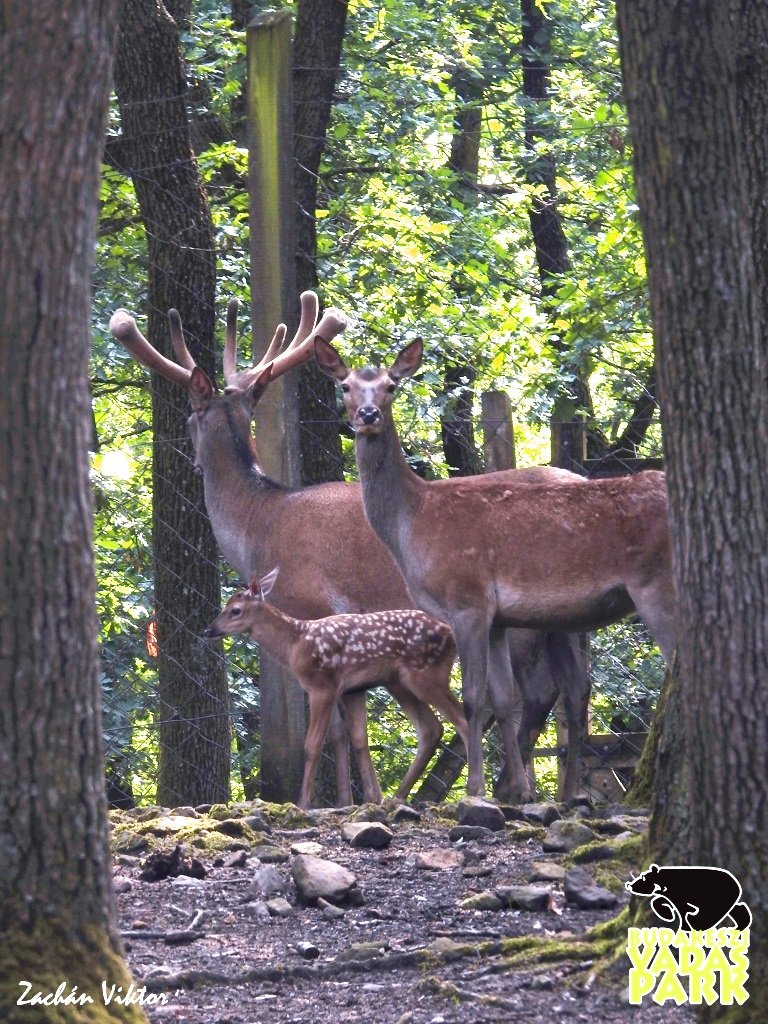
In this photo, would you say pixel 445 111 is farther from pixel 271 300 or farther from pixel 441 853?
pixel 441 853

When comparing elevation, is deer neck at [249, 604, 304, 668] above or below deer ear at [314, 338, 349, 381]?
below

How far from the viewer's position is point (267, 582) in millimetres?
9109

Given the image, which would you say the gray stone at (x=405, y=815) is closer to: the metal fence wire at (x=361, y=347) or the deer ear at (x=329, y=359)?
the deer ear at (x=329, y=359)

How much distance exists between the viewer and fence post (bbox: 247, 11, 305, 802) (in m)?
8.14

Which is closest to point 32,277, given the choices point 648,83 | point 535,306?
point 648,83

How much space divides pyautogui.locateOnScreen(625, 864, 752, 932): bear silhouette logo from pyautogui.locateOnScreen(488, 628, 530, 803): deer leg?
4.10 meters

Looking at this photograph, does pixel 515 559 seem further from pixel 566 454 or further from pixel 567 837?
pixel 567 837

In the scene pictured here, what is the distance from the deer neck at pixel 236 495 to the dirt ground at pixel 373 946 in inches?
126

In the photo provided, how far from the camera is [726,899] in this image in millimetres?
3553

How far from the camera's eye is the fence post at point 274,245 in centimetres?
814

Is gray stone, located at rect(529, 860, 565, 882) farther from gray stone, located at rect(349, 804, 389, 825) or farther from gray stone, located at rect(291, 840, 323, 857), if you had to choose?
gray stone, located at rect(349, 804, 389, 825)

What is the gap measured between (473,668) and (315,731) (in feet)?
2.92

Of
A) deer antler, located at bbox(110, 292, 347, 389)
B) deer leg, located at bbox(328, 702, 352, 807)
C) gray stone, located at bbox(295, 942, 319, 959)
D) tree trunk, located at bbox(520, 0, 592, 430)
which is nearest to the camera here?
gray stone, located at bbox(295, 942, 319, 959)

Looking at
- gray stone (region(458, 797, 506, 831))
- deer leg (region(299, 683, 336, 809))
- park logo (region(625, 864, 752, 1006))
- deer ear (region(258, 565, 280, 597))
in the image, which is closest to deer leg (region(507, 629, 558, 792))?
deer leg (region(299, 683, 336, 809))
